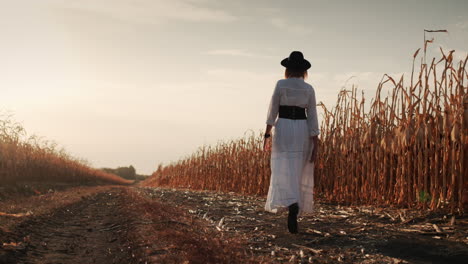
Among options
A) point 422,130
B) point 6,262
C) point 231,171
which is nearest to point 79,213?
point 6,262

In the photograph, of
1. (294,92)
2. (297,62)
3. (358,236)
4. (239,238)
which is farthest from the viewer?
(297,62)

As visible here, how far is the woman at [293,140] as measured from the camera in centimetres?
498

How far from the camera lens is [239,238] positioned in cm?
496

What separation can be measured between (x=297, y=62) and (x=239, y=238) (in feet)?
8.25

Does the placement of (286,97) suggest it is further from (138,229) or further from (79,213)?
(79,213)

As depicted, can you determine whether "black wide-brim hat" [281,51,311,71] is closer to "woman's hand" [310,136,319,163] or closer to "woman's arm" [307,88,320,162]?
"woman's arm" [307,88,320,162]

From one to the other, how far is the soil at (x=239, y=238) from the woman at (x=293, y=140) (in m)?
0.46

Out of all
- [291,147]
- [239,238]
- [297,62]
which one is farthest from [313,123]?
[239,238]

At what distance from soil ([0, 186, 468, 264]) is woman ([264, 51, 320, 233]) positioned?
0.46 metres

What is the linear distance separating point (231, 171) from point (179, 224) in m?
8.62

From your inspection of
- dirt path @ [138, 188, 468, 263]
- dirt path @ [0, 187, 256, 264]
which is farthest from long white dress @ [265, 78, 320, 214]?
dirt path @ [0, 187, 256, 264]

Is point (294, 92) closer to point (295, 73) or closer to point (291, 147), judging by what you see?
point (295, 73)

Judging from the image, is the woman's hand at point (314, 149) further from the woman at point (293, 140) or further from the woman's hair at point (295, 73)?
the woman's hair at point (295, 73)

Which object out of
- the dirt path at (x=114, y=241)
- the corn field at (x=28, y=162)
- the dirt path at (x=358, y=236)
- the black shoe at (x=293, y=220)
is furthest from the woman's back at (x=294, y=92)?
the corn field at (x=28, y=162)
